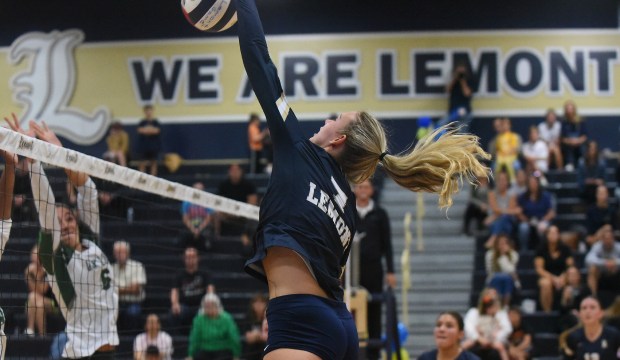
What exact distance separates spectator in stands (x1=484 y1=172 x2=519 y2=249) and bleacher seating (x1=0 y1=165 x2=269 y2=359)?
4.10 m

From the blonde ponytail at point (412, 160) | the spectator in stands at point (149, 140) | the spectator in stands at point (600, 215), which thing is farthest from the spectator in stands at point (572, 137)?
the blonde ponytail at point (412, 160)

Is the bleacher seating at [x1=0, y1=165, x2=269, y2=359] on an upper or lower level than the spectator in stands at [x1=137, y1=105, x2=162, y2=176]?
lower

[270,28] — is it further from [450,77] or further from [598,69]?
[598,69]

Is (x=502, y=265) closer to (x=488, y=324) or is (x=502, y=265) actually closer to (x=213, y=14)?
(x=488, y=324)

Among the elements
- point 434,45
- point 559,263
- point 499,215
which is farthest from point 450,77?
point 559,263

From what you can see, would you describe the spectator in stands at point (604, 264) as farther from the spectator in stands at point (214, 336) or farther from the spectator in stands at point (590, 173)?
the spectator in stands at point (214, 336)

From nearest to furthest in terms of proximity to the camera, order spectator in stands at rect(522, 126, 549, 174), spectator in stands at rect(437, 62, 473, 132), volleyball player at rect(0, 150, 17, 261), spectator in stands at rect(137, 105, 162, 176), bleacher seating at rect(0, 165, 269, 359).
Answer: volleyball player at rect(0, 150, 17, 261) < bleacher seating at rect(0, 165, 269, 359) < spectator in stands at rect(522, 126, 549, 174) < spectator in stands at rect(437, 62, 473, 132) < spectator in stands at rect(137, 105, 162, 176)

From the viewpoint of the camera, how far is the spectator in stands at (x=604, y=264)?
14.8 m

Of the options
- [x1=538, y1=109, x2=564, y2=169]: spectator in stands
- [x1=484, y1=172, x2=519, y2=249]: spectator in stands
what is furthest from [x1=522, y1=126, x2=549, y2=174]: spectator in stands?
[x1=484, y1=172, x2=519, y2=249]: spectator in stands

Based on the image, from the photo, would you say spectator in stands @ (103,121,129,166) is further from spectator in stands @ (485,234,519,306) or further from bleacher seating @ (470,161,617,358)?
spectator in stands @ (485,234,519,306)

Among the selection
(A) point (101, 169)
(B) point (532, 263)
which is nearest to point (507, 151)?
(B) point (532, 263)

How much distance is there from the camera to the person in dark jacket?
11.3 meters

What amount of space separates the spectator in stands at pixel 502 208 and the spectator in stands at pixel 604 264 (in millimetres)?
1501

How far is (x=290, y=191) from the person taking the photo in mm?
4379
